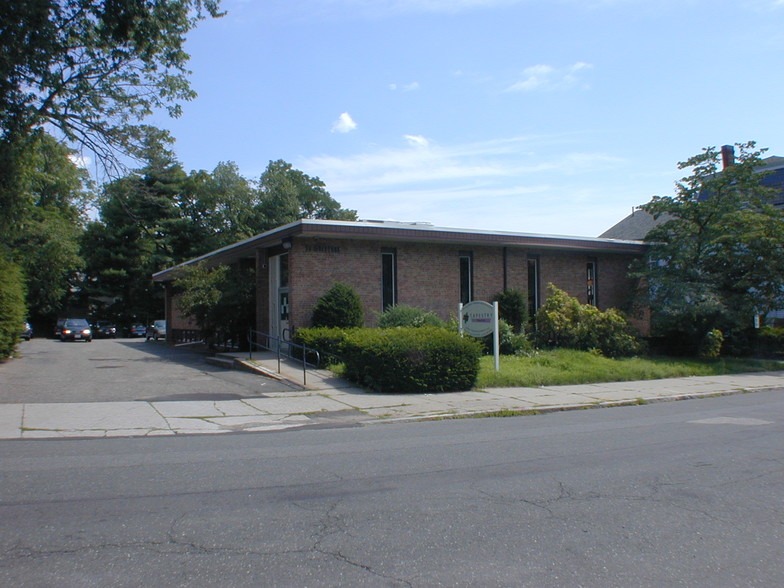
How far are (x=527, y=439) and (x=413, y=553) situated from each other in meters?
4.79

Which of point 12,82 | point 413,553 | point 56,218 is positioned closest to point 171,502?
point 413,553

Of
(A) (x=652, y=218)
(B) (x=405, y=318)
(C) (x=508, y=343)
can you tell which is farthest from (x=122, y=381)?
(A) (x=652, y=218)

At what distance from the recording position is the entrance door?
20573 millimetres

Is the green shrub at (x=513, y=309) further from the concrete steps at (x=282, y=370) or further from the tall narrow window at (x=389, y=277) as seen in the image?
the concrete steps at (x=282, y=370)

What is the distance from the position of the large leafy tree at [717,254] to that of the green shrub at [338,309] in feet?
34.0

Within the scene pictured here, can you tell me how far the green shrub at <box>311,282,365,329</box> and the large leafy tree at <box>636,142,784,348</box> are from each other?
10.3 metres

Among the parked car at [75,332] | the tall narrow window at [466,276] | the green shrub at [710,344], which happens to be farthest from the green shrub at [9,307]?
the green shrub at [710,344]

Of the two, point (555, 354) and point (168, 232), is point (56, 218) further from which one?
point (555, 354)

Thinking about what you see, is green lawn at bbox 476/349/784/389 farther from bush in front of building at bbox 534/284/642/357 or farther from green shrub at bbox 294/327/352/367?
green shrub at bbox 294/327/352/367

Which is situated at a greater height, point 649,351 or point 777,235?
point 777,235

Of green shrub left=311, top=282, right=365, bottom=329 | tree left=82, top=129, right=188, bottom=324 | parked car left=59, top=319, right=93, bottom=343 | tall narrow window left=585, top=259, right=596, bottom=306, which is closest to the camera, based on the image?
green shrub left=311, top=282, right=365, bottom=329

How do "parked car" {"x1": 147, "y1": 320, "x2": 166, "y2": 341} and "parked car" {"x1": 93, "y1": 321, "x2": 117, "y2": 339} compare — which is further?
"parked car" {"x1": 93, "y1": 321, "x2": 117, "y2": 339}

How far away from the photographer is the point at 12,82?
54.8ft

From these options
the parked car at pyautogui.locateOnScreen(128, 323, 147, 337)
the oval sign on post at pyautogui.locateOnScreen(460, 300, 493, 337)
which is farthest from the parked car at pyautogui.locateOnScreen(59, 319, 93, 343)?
the oval sign on post at pyautogui.locateOnScreen(460, 300, 493, 337)
